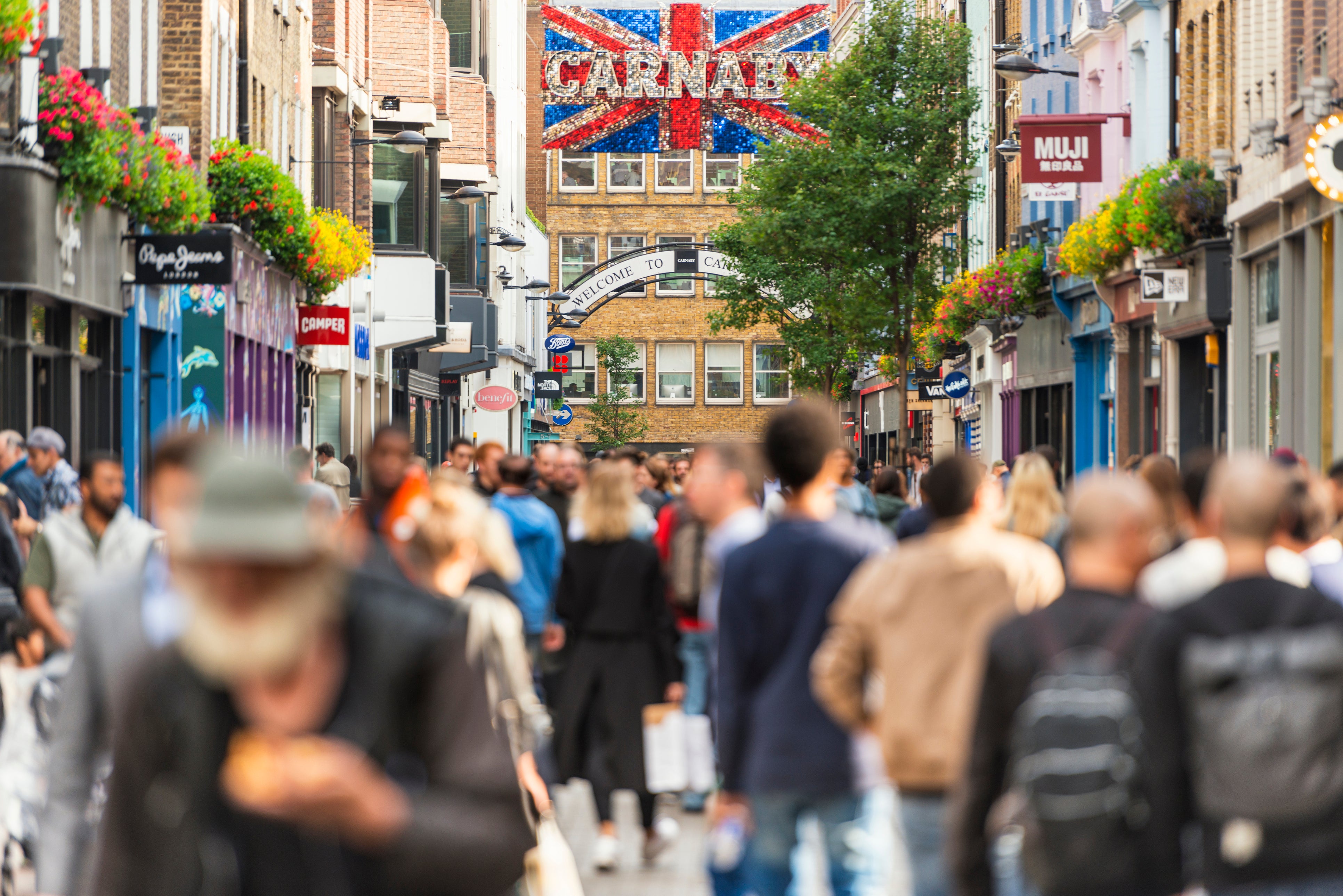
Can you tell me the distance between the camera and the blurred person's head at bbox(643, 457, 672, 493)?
16.8m

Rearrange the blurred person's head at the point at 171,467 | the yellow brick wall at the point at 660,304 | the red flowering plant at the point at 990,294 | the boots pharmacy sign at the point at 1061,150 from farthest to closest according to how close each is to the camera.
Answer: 1. the yellow brick wall at the point at 660,304
2. the red flowering plant at the point at 990,294
3. the boots pharmacy sign at the point at 1061,150
4. the blurred person's head at the point at 171,467

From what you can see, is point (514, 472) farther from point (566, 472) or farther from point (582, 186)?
point (582, 186)

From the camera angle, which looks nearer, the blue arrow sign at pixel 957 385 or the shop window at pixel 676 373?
Result: the blue arrow sign at pixel 957 385

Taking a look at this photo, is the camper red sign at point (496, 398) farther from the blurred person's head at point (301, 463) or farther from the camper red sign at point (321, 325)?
the blurred person's head at point (301, 463)

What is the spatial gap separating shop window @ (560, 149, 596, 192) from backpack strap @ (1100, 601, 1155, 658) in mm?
81157

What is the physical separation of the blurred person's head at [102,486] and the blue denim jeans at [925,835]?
4244 mm

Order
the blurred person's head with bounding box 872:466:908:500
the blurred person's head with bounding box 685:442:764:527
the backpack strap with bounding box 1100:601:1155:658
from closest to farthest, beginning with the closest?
the backpack strap with bounding box 1100:601:1155:658 < the blurred person's head with bounding box 685:442:764:527 < the blurred person's head with bounding box 872:466:908:500

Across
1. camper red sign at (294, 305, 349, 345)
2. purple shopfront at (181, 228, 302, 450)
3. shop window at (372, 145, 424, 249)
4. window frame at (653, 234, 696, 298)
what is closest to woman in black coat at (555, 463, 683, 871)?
purple shopfront at (181, 228, 302, 450)

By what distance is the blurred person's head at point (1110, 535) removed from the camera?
4805 millimetres

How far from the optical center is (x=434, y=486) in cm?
739

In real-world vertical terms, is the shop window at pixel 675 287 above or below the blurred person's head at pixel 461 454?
above

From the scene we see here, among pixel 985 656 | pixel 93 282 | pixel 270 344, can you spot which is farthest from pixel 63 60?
pixel 985 656

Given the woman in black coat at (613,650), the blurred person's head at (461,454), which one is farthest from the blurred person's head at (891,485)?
the woman in black coat at (613,650)

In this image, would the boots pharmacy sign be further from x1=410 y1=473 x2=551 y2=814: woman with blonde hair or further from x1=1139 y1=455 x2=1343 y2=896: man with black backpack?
x1=1139 y1=455 x2=1343 y2=896: man with black backpack
